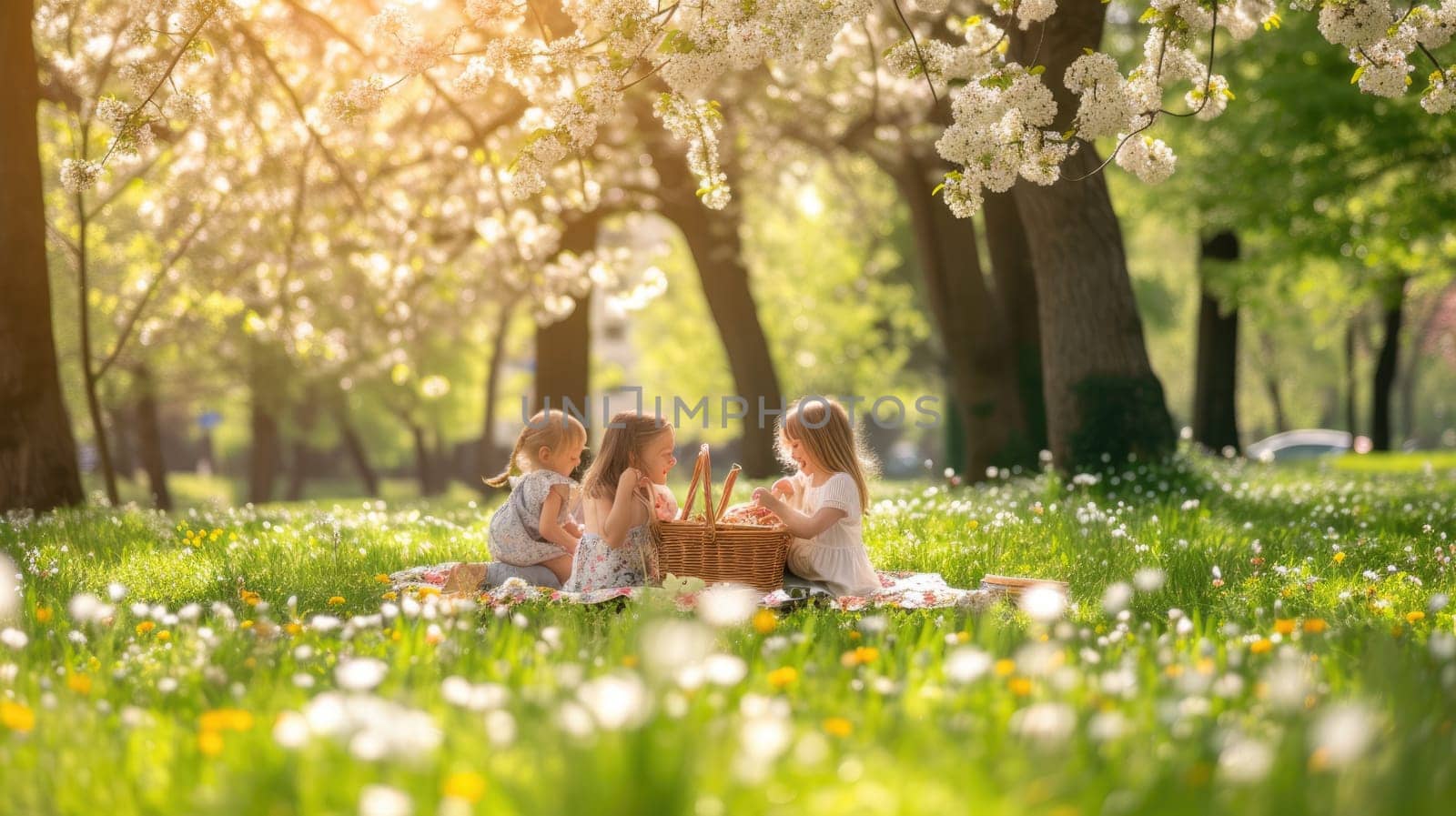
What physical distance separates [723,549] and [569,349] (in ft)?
31.9

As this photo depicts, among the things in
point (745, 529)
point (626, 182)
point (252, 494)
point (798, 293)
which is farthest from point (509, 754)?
point (798, 293)

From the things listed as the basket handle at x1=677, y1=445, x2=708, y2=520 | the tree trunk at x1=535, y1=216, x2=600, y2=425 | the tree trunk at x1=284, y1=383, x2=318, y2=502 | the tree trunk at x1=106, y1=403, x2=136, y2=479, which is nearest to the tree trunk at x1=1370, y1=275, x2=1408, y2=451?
the tree trunk at x1=535, y1=216, x2=600, y2=425

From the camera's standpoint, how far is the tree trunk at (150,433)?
25.3m

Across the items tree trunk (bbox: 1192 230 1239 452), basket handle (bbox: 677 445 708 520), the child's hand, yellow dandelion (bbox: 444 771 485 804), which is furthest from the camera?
tree trunk (bbox: 1192 230 1239 452)

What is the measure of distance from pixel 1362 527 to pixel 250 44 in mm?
8988

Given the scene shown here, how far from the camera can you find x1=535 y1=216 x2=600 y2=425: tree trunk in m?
15.6

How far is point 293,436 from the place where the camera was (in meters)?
37.5

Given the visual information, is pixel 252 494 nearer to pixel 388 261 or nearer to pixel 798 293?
pixel 798 293

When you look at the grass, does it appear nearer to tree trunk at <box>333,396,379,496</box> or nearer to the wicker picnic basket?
the wicker picnic basket

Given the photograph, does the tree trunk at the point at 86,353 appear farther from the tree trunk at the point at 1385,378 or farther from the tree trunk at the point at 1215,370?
the tree trunk at the point at 1385,378

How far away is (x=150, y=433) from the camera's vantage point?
26.8 meters

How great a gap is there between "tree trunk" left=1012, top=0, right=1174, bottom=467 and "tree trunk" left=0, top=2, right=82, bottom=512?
828 centimetres

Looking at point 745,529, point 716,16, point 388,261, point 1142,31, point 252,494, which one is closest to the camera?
point 716,16

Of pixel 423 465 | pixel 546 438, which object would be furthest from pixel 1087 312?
pixel 423 465
